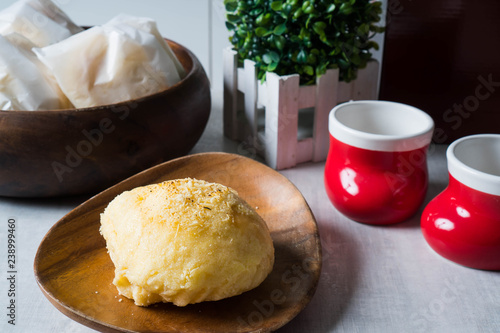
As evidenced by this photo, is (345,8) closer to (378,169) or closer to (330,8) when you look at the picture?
(330,8)

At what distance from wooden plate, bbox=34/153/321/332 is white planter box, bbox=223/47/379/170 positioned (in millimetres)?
110

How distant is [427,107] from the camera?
85 cm

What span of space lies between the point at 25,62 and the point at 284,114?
37 cm

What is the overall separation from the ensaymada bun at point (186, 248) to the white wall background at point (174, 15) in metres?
0.90

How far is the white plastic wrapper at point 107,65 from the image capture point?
705 millimetres

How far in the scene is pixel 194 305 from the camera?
0.52 metres

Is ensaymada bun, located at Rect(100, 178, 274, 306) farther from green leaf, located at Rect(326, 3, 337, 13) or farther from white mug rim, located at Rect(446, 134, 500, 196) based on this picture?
green leaf, located at Rect(326, 3, 337, 13)

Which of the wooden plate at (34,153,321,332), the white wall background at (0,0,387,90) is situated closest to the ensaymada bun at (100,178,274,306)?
the wooden plate at (34,153,321,332)

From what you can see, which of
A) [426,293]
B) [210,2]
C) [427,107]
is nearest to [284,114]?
[427,107]

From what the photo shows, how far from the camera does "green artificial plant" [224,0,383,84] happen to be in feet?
2.50

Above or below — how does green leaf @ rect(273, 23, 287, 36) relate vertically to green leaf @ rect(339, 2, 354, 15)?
below

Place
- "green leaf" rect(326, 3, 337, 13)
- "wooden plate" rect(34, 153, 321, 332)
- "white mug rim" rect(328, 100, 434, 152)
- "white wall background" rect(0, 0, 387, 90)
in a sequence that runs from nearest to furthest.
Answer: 1. "wooden plate" rect(34, 153, 321, 332)
2. "white mug rim" rect(328, 100, 434, 152)
3. "green leaf" rect(326, 3, 337, 13)
4. "white wall background" rect(0, 0, 387, 90)

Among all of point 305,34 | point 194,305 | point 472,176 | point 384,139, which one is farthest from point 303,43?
point 194,305

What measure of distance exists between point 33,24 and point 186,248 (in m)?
0.51
